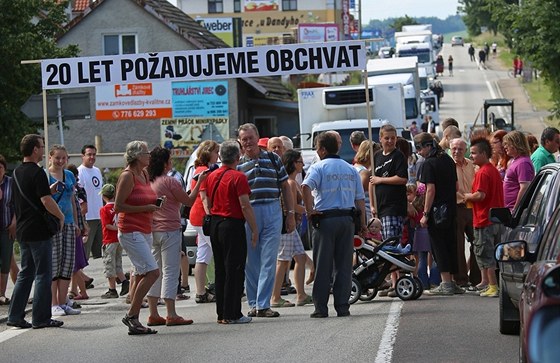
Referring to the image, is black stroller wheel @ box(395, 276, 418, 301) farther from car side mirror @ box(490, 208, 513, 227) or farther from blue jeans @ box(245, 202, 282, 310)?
car side mirror @ box(490, 208, 513, 227)

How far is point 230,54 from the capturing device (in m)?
17.2

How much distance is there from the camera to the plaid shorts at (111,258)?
16703mm

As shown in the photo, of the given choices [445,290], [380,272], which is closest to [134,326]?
[380,272]

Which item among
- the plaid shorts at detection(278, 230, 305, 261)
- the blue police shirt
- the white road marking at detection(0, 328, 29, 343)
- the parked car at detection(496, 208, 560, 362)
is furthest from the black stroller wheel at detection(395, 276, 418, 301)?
the parked car at detection(496, 208, 560, 362)

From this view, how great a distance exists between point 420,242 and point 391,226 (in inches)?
28.9

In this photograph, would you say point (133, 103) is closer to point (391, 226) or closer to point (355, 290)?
Result: point (391, 226)

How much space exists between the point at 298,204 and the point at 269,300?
227cm

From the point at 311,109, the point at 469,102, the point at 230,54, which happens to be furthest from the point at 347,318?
the point at 469,102

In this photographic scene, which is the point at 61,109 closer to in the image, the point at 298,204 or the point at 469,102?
the point at 298,204

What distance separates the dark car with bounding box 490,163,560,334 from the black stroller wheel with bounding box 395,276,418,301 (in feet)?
9.98

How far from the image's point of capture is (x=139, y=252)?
1251cm

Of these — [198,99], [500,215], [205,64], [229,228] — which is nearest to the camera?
[500,215]

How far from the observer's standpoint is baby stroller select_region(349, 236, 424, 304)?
47.6 feet

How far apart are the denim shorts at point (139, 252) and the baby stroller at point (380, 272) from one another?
287 cm
